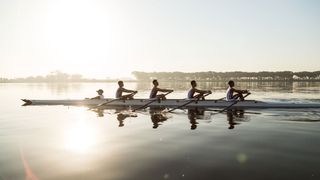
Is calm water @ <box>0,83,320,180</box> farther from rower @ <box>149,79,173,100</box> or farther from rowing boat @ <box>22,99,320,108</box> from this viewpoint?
rower @ <box>149,79,173,100</box>

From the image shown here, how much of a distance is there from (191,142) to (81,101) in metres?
18.2

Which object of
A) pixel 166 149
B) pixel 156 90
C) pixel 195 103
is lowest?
pixel 166 149

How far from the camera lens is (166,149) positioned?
36.2 feet

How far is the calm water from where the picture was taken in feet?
27.6

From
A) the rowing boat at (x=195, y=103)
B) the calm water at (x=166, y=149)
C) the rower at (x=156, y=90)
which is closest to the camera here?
the calm water at (x=166, y=149)

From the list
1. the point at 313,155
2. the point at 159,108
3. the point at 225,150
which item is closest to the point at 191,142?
the point at 225,150

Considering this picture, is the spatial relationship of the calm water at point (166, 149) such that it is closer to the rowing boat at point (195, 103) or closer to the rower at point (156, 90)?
the rowing boat at point (195, 103)

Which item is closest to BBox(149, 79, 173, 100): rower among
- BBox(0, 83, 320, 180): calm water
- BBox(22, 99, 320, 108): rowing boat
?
BBox(22, 99, 320, 108): rowing boat

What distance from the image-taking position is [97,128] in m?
16.5

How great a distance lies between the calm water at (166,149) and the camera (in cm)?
841

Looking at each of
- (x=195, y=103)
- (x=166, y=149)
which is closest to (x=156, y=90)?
(x=195, y=103)

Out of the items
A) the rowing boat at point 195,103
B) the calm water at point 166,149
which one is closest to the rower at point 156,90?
the rowing boat at point 195,103

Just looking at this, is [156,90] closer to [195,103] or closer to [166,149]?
[195,103]

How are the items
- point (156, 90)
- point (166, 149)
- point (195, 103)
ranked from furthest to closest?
point (156, 90), point (195, 103), point (166, 149)
